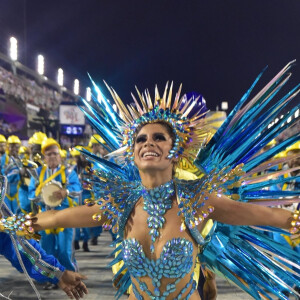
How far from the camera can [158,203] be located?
2762 mm

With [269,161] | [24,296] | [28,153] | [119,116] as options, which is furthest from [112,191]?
[28,153]

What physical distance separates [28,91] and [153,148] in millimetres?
37863

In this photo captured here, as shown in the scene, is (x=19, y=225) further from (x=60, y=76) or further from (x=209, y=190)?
(x=60, y=76)

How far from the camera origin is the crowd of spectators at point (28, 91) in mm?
32562

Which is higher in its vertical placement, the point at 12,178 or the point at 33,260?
the point at 12,178

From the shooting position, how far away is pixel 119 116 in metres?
3.29

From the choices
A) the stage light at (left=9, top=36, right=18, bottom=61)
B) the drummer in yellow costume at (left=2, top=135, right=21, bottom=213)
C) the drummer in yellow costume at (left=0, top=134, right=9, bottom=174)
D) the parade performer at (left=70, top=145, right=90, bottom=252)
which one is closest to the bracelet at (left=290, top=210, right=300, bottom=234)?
the parade performer at (left=70, top=145, right=90, bottom=252)

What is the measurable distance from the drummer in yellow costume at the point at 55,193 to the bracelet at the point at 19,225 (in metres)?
3.27

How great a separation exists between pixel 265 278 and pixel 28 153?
33.7ft

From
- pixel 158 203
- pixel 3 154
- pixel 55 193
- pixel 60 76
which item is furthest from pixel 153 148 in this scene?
pixel 60 76

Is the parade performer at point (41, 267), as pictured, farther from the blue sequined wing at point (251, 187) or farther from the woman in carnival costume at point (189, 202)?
the blue sequined wing at point (251, 187)

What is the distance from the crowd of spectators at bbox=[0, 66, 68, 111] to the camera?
32562 mm

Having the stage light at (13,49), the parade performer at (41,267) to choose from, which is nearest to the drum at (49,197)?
the parade performer at (41,267)

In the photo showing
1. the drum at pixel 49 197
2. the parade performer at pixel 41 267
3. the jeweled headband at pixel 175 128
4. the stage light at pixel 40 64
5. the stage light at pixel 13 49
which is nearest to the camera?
the jeweled headband at pixel 175 128
